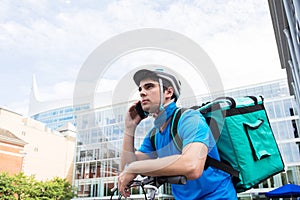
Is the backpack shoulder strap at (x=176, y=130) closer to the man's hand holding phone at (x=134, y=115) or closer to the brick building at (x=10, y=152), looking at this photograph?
the man's hand holding phone at (x=134, y=115)

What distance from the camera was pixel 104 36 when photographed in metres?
1.48

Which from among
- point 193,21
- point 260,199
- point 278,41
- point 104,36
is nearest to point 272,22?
point 278,41

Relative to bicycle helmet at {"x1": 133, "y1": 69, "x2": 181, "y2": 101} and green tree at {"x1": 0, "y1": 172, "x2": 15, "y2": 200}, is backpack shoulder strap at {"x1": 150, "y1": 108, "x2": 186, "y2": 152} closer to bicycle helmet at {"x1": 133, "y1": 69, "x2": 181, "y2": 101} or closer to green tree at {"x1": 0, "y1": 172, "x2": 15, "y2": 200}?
bicycle helmet at {"x1": 133, "y1": 69, "x2": 181, "y2": 101}

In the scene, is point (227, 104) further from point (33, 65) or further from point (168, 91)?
point (33, 65)

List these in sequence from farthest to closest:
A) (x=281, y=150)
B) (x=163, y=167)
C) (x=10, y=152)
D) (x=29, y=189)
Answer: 1. (x=10, y=152)
2. (x=281, y=150)
3. (x=29, y=189)
4. (x=163, y=167)

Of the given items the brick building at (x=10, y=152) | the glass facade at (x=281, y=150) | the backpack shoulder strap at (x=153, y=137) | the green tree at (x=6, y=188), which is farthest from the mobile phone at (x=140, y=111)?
the brick building at (x=10, y=152)

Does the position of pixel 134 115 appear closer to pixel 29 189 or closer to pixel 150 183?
pixel 150 183

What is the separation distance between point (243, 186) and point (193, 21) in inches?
41.7

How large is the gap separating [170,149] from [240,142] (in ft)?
0.91

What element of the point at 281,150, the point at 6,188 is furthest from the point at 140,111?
the point at 281,150

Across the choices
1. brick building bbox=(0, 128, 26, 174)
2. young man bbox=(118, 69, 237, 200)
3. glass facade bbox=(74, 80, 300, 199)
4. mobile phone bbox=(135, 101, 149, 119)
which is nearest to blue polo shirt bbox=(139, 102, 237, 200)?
young man bbox=(118, 69, 237, 200)

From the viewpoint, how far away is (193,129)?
2.91 ft

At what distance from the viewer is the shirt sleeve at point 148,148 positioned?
121 centimetres

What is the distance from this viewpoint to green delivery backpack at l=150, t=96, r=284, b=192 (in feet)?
3.44
